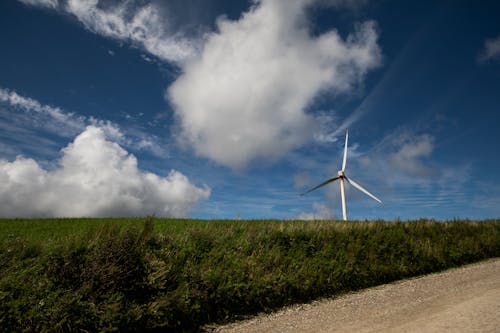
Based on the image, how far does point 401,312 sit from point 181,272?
21.2ft

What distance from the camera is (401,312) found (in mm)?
9125

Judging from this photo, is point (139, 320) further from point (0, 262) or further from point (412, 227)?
point (412, 227)

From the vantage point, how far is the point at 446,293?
10977 mm

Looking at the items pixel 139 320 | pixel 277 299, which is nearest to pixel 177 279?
pixel 139 320

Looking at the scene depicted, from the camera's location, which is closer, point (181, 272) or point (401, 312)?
point (401, 312)

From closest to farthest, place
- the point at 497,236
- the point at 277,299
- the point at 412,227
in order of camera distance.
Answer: the point at 277,299 → the point at 412,227 → the point at 497,236

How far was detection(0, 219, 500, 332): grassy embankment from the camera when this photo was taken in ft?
25.9

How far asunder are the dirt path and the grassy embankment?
802 mm

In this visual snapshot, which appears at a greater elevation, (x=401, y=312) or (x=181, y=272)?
(x=181, y=272)

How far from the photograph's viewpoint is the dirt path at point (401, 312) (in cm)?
798

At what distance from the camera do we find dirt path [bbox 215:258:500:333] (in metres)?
7.98

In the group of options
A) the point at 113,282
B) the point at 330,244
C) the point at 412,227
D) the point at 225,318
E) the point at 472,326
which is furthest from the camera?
the point at 412,227

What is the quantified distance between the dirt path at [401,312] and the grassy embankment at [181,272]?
0.80m

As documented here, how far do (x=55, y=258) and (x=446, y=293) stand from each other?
12368mm
